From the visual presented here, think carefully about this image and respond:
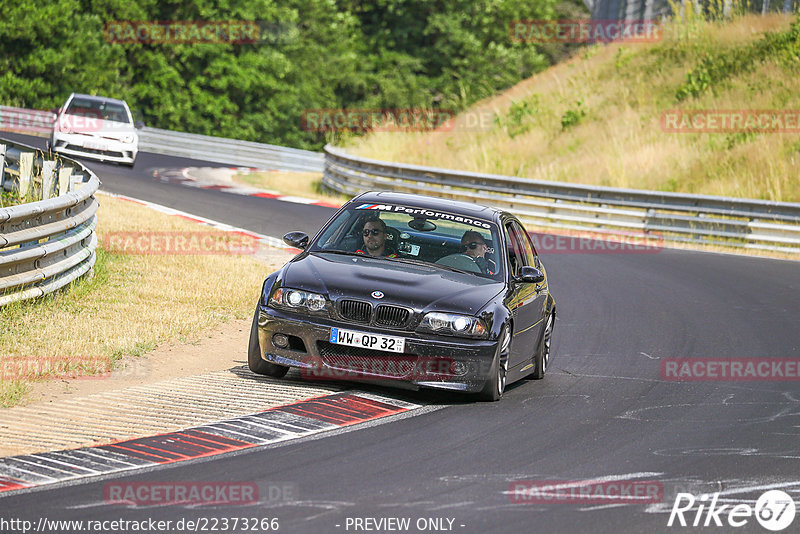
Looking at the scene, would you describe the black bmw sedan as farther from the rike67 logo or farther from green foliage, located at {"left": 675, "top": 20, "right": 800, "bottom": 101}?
green foliage, located at {"left": 675, "top": 20, "right": 800, "bottom": 101}

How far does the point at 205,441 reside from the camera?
23.5 ft

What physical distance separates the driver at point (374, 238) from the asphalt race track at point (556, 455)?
1275 mm

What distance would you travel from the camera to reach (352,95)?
61.2 metres

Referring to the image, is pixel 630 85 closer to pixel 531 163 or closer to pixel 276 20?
pixel 531 163

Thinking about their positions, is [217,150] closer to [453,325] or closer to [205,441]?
[453,325]

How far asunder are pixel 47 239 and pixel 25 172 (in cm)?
335

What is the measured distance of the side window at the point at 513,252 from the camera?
9.99 m

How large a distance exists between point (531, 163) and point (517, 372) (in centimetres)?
2324

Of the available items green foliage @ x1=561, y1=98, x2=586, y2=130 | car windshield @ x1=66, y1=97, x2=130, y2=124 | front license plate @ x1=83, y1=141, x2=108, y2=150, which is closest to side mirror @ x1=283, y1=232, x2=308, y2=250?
front license plate @ x1=83, y1=141, x2=108, y2=150

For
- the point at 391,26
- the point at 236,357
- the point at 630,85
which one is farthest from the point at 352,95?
the point at 236,357

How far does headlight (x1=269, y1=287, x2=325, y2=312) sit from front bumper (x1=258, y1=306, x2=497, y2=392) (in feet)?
0.28

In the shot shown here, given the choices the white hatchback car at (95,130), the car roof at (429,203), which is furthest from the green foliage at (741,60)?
the car roof at (429,203)

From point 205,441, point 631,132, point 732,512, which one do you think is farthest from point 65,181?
point 631,132

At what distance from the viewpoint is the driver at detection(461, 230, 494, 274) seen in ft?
31.8
